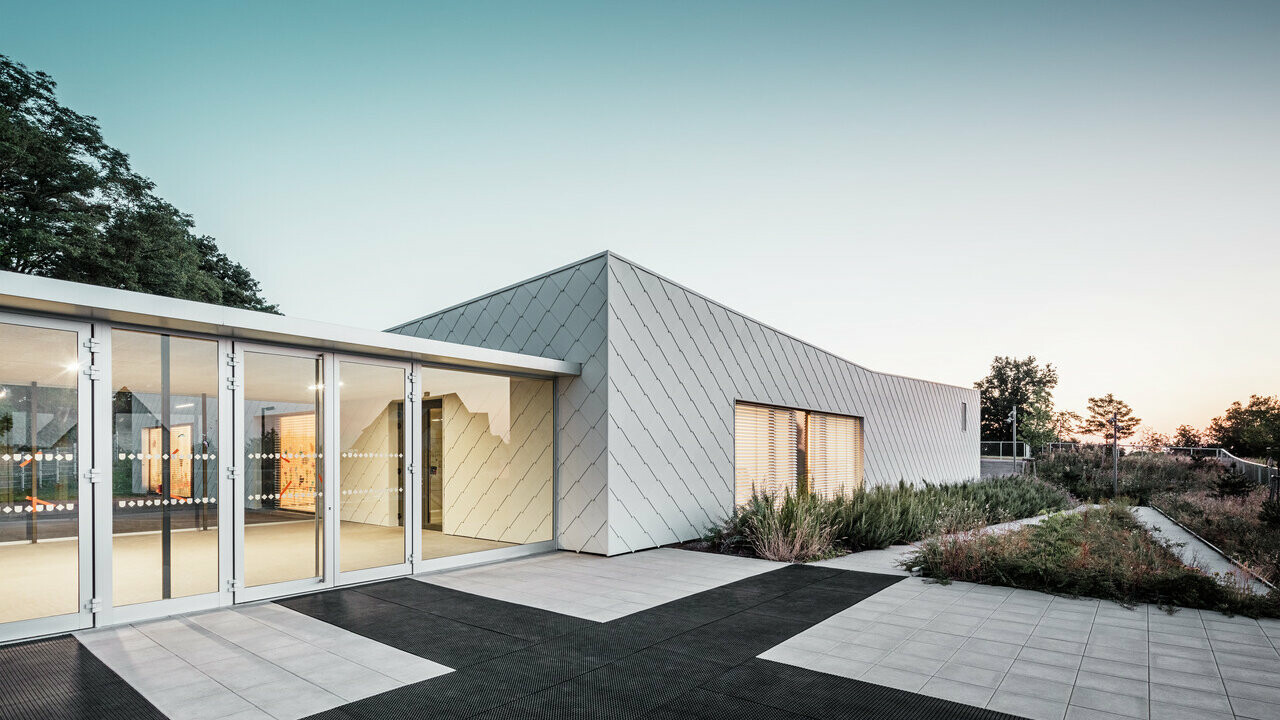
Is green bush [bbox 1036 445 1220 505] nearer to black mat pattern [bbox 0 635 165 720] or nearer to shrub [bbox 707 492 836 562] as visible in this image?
shrub [bbox 707 492 836 562]

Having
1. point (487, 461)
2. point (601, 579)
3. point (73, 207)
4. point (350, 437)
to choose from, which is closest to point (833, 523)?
point (601, 579)

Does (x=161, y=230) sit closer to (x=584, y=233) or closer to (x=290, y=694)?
(x=584, y=233)

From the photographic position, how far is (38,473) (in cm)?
452

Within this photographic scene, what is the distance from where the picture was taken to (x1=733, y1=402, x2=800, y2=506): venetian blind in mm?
10562

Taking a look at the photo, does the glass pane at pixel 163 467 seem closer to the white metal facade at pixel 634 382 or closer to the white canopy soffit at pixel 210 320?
the white canopy soffit at pixel 210 320

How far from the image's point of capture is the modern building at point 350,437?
4.59 m

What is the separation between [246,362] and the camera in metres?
5.67

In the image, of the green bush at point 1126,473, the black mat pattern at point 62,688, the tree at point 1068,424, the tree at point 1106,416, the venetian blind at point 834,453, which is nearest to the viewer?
the black mat pattern at point 62,688

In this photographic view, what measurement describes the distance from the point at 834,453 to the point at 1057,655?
9632 millimetres

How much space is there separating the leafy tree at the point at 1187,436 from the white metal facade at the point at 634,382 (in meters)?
62.6

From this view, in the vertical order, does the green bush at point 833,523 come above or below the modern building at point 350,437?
below

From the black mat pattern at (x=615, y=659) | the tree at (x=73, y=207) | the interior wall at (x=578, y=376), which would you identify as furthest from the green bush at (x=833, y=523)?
the tree at (x=73, y=207)

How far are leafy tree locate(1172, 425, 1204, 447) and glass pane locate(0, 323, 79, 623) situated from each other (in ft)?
235

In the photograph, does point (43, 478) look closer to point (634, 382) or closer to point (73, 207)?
point (634, 382)
